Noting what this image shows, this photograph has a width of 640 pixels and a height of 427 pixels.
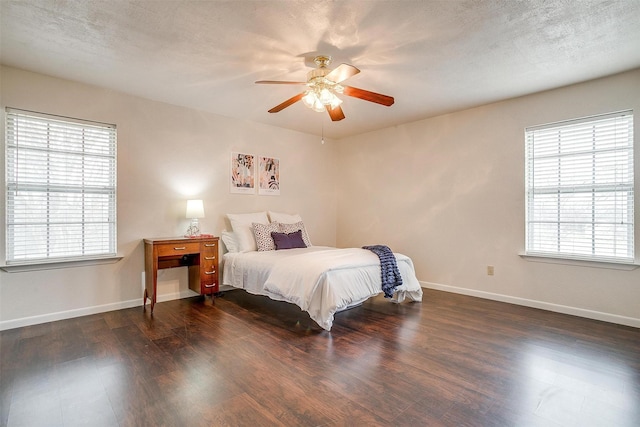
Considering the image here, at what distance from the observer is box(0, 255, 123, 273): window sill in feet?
10.5

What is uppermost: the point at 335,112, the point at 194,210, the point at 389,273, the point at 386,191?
the point at 335,112

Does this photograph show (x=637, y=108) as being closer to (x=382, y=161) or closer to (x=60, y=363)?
(x=382, y=161)

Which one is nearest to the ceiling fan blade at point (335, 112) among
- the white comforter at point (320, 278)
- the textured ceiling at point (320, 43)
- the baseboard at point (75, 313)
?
the textured ceiling at point (320, 43)

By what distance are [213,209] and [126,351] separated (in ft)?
7.76

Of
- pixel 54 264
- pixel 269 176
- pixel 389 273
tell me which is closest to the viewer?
pixel 54 264

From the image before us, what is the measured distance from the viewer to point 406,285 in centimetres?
392

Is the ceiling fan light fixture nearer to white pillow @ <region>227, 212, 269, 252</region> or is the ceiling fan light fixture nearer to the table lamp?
the table lamp

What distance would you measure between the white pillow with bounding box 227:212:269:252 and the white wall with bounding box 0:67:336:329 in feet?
0.80

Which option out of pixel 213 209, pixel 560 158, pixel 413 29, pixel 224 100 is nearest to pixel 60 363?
pixel 213 209

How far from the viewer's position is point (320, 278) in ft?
10.2

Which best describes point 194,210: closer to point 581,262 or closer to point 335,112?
point 335,112

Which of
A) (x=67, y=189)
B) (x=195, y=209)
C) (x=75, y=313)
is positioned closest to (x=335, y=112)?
(x=195, y=209)

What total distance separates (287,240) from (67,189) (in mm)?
2608

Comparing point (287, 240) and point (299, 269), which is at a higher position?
point (287, 240)
